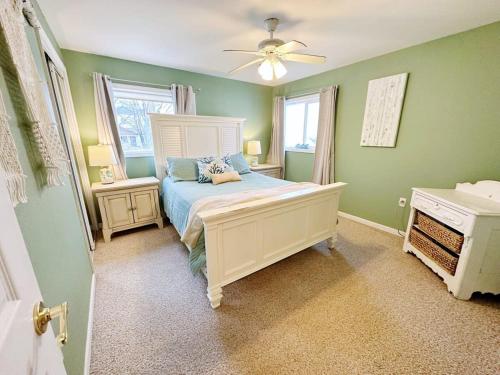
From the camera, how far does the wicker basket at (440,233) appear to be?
1749 mm

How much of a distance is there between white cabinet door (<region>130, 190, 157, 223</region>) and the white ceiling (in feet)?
5.93

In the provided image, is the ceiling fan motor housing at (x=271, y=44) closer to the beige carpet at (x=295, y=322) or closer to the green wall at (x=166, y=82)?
the green wall at (x=166, y=82)

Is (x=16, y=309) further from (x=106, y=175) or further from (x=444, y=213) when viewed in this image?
(x=106, y=175)

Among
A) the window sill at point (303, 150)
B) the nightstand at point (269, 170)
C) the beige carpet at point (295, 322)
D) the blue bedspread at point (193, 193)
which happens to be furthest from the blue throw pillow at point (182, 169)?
the window sill at point (303, 150)

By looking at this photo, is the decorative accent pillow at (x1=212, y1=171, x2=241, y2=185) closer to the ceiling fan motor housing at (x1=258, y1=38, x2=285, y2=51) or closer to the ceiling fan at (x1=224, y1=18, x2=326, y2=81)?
the ceiling fan at (x1=224, y1=18, x2=326, y2=81)

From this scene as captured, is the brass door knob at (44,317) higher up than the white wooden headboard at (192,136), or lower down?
lower down

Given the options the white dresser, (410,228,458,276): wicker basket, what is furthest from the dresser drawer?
(410,228,458,276): wicker basket

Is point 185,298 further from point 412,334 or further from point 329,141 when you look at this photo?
point 329,141

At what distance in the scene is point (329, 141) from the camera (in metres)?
3.37

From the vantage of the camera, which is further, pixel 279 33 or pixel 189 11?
pixel 279 33

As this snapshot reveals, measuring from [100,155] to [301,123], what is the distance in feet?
11.0

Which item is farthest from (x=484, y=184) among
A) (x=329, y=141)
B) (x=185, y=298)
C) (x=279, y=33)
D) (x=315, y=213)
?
(x=185, y=298)

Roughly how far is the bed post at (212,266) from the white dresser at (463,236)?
201 centimetres

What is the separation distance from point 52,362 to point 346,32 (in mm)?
2996
